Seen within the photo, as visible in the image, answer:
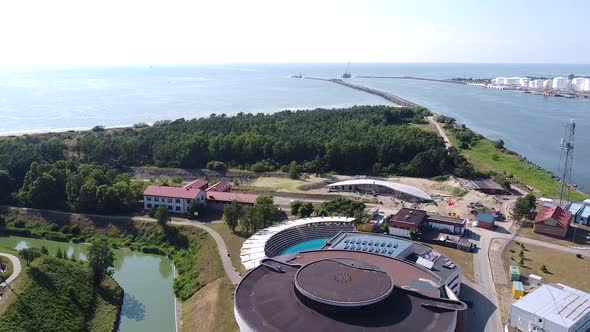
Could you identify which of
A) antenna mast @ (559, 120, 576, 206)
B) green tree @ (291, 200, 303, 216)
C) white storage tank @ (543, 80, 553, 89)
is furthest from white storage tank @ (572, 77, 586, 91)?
green tree @ (291, 200, 303, 216)

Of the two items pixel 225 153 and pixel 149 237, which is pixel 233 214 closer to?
pixel 149 237

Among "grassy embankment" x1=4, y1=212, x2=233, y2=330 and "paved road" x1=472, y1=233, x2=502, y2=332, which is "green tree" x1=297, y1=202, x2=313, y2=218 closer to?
"grassy embankment" x1=4, y1=212, x2=233, y2=330

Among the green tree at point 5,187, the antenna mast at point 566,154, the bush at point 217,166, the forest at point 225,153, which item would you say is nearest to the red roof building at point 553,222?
the antenna mast at point 566,154

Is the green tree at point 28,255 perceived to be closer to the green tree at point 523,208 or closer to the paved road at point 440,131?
the green tree at point 523,208

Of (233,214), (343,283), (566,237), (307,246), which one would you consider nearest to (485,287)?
(343,283)

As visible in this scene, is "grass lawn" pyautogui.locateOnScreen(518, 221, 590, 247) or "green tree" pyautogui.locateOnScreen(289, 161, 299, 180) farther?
"green tree" pyautogui.locateOnScreen(289, 161, 299, 180)

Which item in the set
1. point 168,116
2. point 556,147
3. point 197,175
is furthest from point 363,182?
point 168,116
